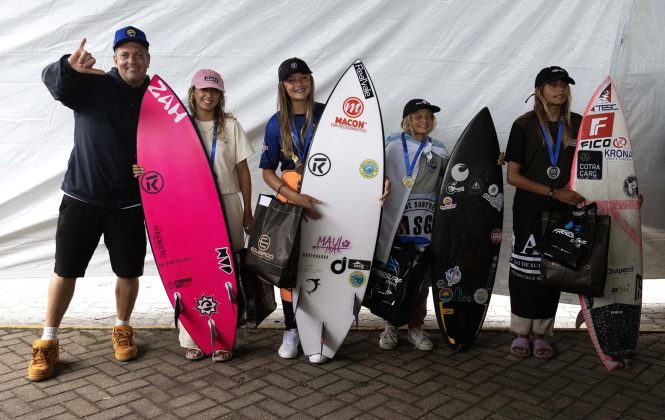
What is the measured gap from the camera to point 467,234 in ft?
10.2

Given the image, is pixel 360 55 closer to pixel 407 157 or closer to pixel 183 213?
pixel 407 157

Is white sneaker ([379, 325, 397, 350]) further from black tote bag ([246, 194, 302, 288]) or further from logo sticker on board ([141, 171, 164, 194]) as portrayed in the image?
logo sticker on board ([141, 171, 164, 194])

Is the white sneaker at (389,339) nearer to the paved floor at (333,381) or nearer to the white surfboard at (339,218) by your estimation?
the paved floor at (333,381)

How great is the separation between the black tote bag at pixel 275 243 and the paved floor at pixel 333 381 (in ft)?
1.64

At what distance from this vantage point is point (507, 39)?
3.54 meters

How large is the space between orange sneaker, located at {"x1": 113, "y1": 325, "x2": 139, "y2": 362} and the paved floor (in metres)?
0.05

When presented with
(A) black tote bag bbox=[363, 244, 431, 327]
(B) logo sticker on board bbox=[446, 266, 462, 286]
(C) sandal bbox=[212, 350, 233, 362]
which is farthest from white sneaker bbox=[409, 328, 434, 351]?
(C) sandal bbox=[212, 350, 233, 362]

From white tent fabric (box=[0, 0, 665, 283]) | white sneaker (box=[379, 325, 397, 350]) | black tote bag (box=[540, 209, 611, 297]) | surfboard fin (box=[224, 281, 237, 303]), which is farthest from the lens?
white tent fabric (box=[0, 0, 665, 283])

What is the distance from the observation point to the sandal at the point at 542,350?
10.1ft

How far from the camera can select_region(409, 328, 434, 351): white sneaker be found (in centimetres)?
Answer: 316

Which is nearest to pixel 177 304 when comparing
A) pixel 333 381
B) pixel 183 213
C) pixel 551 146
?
pixel 183 213

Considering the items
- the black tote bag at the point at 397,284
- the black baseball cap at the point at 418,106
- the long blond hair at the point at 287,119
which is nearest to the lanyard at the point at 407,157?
the black baseball cap at the point at 418,106

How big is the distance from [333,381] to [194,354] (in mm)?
763

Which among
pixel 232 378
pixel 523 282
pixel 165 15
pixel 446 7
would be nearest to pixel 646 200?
pixel 523 282
